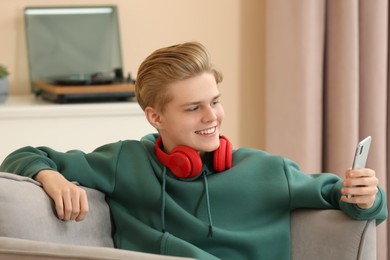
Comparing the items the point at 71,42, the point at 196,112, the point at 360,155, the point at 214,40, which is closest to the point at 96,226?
the point at 196,112

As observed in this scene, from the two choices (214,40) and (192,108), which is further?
(214,40)

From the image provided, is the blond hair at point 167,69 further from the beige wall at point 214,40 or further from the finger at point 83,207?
the beige wall at point 214,40

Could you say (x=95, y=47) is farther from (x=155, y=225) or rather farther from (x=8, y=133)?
(x=155, y=225)

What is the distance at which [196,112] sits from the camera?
6.64 feet

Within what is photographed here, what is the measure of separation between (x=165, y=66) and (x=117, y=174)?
28cm

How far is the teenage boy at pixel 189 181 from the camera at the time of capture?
6.50ft

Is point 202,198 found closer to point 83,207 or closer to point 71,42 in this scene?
point 83,207

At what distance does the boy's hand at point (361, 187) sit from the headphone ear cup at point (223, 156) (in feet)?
1.01

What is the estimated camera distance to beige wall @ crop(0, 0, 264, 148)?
11.0 ft

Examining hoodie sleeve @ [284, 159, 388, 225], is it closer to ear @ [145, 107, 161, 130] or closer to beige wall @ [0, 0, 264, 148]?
ear @ [145, 107, 161, 130]

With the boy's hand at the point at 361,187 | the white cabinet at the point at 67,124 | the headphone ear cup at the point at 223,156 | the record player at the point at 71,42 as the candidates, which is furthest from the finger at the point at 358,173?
the record player at the point at 71,42

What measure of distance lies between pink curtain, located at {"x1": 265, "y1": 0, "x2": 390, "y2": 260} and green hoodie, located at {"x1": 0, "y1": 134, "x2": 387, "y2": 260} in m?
1.22

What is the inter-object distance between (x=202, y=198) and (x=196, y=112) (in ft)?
0.66

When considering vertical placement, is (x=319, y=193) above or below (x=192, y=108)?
below
